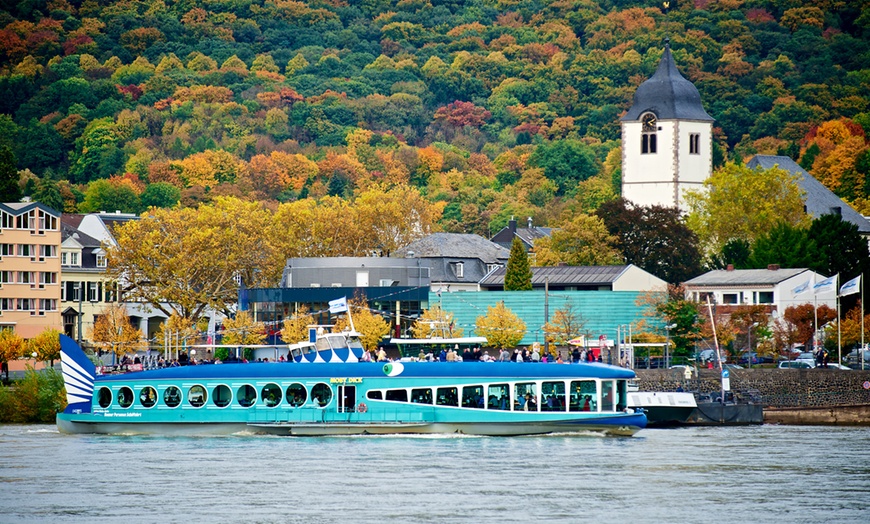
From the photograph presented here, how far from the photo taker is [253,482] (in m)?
55.0

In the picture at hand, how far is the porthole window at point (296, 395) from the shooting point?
69.4 meters

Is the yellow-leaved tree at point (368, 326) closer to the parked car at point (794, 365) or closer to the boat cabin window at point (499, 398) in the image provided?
the parked car at point (794, 365)

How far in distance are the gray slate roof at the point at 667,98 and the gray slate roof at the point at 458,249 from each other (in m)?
25.5

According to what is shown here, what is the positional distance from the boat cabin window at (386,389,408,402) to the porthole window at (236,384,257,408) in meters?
5.38

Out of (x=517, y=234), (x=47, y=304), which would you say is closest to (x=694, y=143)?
(x=517, y=234)

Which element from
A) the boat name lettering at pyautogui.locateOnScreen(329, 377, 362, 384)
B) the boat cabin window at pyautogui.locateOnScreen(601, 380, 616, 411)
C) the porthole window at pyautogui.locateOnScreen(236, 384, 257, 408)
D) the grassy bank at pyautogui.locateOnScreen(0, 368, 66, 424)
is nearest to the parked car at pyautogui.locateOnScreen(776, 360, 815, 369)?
the boat cabin window at pyautogui.locateOnScreen(601, 380, 616, 411)

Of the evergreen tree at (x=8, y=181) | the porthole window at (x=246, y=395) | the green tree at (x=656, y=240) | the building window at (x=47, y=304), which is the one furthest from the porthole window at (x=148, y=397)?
the evergreen tree at (x=8, y=181)

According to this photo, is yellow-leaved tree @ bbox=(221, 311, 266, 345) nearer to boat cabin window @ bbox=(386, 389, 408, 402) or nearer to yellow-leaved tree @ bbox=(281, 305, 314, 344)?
yellow-leaved tree @ bbox=(281, 305, 314, 344)

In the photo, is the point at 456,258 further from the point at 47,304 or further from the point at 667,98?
the point at 667,98

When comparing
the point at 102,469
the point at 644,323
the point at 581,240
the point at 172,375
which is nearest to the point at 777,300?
the point at 644,323

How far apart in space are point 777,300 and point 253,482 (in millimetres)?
62012

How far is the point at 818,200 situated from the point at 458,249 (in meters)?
35.9

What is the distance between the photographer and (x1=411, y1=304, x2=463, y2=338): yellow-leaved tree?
10200 centimetres

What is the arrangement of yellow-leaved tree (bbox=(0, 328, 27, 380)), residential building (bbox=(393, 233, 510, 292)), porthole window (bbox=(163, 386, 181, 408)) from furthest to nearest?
1. residential building (bbox=(393, 233, 510, 292))
2. yellow-leaved tree (bbox=(0, 328, 27, 380))
3. porthole window (bbox=(163, 386, 181, 408))
